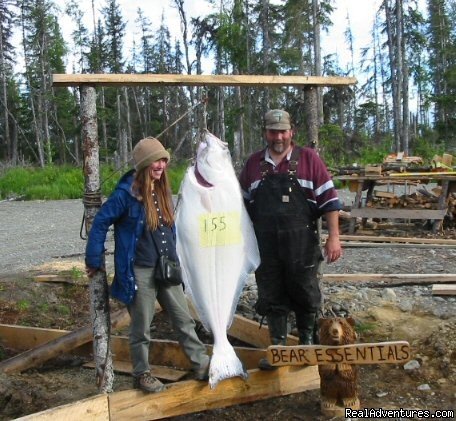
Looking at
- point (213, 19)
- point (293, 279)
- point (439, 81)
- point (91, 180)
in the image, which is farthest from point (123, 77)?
point (439, 81)

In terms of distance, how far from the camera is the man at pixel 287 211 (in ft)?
12.4

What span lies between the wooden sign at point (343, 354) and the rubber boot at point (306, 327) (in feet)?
1.61

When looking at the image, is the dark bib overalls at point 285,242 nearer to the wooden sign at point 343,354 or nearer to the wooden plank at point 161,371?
the wooden sign at point 343,354

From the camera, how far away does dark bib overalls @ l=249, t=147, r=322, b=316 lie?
12.4 feet

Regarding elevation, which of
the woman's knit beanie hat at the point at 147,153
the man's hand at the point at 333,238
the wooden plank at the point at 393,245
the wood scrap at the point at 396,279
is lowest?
the wooden plank at the point at 393,245

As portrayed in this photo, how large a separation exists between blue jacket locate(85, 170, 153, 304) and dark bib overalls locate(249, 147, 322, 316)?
79 centimetres

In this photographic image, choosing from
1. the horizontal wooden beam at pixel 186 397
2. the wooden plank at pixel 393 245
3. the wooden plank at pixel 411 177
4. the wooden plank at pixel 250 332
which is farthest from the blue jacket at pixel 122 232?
the wooden plank at pixel 411 177

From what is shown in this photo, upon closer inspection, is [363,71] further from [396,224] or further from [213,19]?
[396,224]

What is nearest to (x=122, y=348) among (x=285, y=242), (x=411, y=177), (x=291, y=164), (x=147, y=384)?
(x=147, y=384)

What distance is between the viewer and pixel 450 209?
39.8 feet

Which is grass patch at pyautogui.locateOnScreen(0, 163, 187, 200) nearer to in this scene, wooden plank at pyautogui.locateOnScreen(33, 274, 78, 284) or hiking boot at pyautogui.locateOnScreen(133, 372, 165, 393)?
wooden plank at pyautogui.locateOnScreen(33, 274, 78, 284)

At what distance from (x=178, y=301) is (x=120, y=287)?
42cm

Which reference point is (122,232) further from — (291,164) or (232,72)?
(232,72)

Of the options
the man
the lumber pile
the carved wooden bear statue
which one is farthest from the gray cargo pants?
the lumber pile
